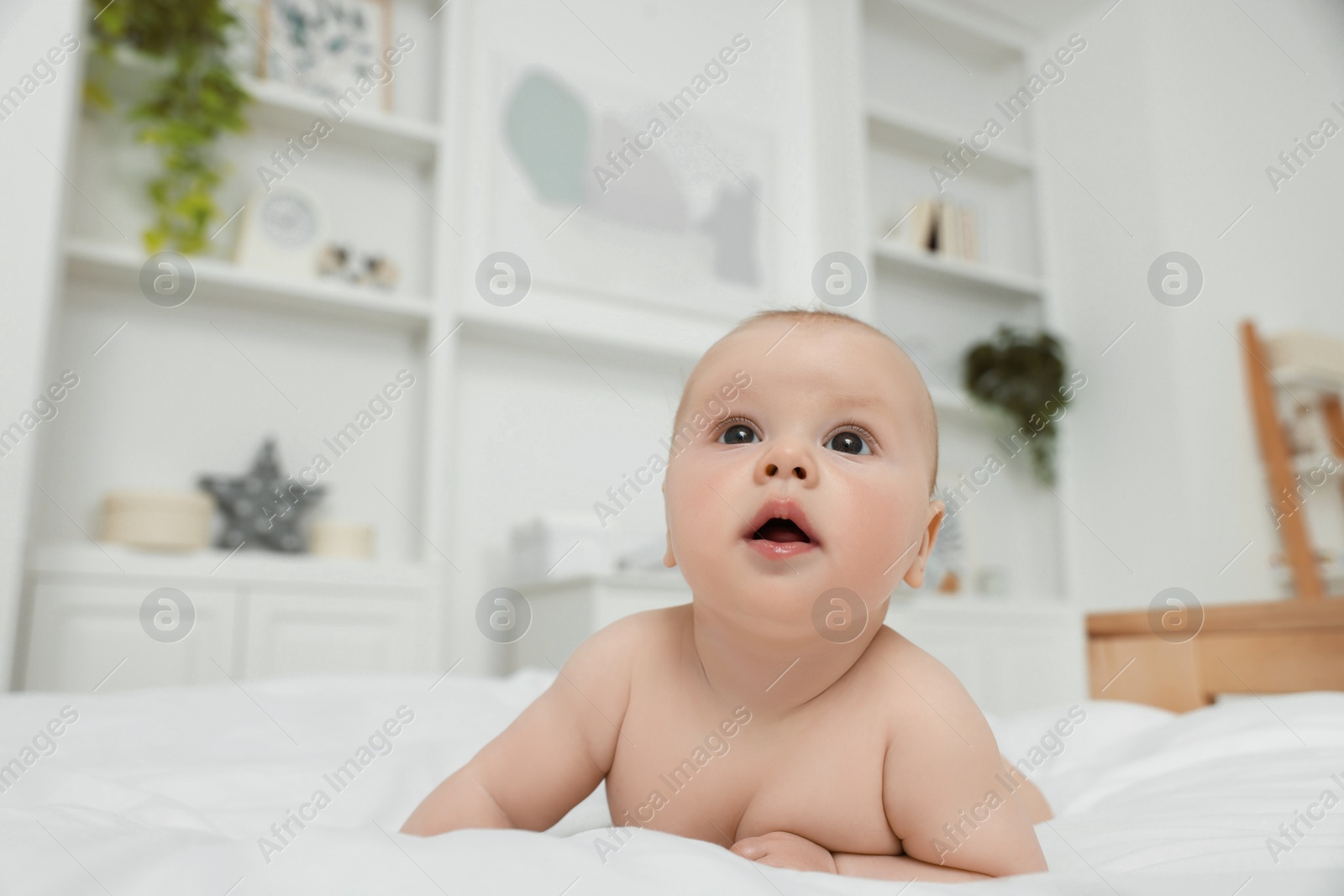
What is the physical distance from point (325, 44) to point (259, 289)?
726 millimetres

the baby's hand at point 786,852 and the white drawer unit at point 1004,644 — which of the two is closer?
the baby's hand at point 786,852

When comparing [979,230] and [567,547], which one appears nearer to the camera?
[567,547]

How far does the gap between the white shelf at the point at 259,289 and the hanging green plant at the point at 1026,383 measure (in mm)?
1973

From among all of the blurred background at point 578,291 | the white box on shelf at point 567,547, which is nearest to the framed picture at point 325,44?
the blurred background at point 578,291

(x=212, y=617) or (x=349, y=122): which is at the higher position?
(x=349, y=122)

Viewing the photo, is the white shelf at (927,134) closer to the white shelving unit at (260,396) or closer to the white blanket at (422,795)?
the white shelving unit at (260,396)

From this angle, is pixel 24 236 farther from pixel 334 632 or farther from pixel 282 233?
pixel 334 632

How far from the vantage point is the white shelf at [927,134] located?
348cm

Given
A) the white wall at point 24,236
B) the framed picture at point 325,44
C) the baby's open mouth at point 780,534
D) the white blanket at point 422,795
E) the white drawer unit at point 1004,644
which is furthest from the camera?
the white drawer unit at point 1004,644

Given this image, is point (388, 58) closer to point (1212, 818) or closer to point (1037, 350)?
point (1037, 350)

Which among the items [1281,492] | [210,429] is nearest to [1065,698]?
[1281,492]

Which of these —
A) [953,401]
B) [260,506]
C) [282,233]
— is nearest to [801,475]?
[260,506]

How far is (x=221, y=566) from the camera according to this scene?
203 centimetres

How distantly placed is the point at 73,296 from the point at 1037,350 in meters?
2.90
